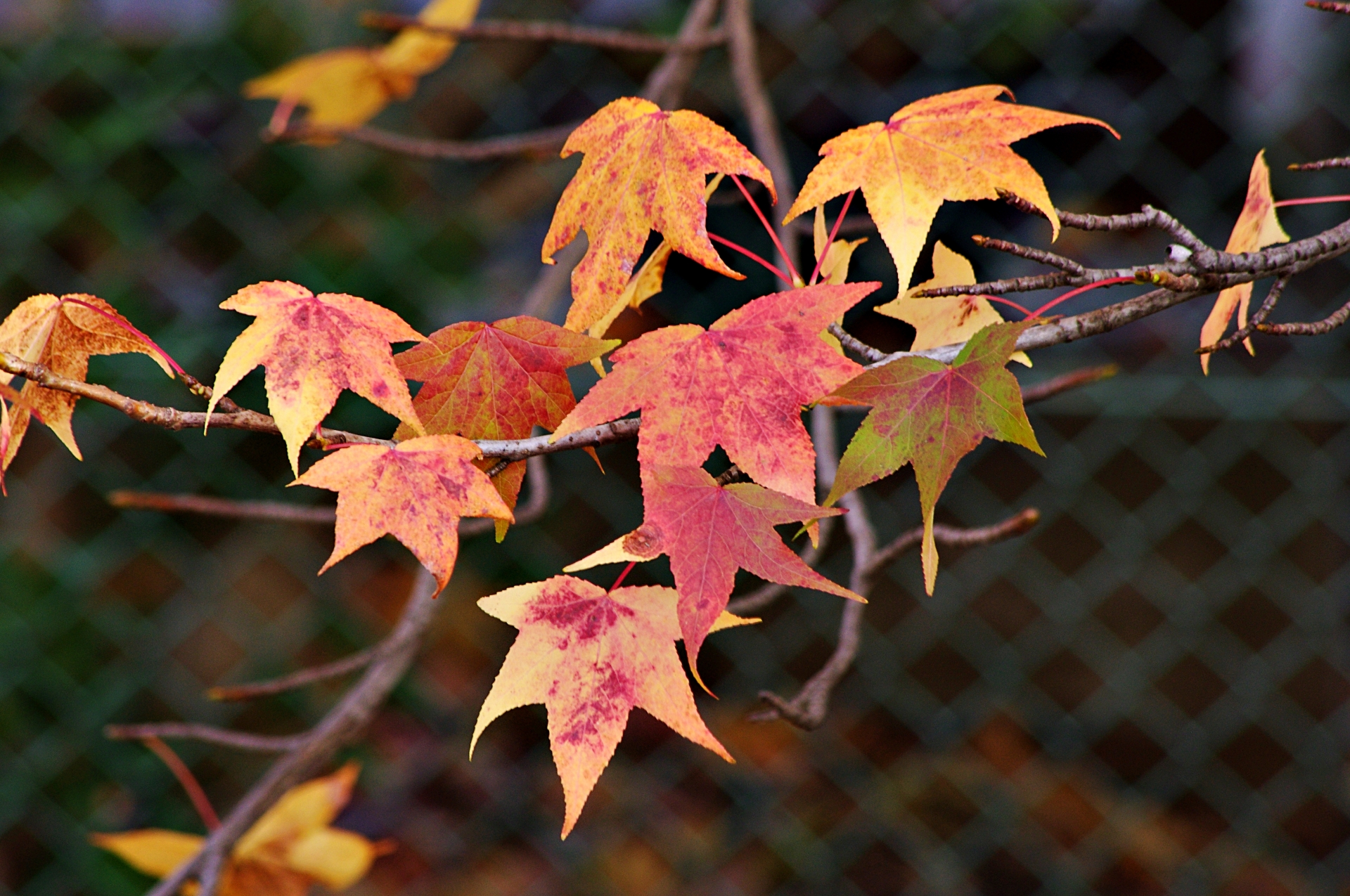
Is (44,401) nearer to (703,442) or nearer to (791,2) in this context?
(703,442)

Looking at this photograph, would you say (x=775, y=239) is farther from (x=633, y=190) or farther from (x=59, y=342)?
(x=59, y=342)

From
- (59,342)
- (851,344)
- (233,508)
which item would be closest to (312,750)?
(233,508)

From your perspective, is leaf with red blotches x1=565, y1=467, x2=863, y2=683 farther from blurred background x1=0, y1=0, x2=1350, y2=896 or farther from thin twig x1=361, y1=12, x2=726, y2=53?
blurred background x1=0, y1=0, x2=1350, y2=896

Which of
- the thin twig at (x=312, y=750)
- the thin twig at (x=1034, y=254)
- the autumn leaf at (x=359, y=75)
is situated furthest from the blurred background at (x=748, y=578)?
the thin twig at (x=1034, y=254)

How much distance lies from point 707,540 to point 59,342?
22 cm

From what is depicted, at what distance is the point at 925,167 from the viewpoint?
29 centimetres

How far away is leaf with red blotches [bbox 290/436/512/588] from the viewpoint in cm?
25

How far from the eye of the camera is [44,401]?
29 centimetres

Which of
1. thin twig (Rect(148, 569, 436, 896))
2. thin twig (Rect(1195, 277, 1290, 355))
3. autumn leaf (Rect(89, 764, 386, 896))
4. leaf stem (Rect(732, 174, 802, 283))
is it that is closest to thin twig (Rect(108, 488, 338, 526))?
thin twig (Rect(148, 569, 436, 896))

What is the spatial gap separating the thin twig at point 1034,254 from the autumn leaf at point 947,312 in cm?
8

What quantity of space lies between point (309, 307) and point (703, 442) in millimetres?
124

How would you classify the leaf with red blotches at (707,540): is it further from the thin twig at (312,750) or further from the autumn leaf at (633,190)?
the thin twig at (312,750)

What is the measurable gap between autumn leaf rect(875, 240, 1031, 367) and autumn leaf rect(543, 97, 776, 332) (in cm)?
9

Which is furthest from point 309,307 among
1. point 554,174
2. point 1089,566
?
point 1089,566
